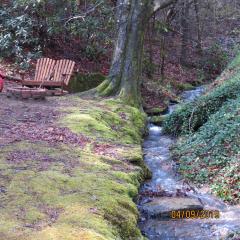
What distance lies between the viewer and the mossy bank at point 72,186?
407 centimetres

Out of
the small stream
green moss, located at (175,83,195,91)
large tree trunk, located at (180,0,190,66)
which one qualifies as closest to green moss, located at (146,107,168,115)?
green moss, located at (175,83,195,91)

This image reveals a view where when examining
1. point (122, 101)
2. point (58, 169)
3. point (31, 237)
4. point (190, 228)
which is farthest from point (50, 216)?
point (122, 101)

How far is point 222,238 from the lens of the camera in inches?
219

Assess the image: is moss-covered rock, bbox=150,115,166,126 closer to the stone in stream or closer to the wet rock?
the wet rock

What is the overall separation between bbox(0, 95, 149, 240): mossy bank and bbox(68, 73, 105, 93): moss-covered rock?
608 cm

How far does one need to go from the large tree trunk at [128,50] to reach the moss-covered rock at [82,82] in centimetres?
254

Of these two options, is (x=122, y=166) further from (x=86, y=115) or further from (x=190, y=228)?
(x=86, y=115)

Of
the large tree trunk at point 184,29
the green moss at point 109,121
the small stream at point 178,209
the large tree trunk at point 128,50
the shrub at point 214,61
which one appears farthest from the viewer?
the shrub at point 214,61

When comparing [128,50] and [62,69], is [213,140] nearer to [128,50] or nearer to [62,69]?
[128,50]

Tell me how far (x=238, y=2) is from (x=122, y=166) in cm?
2327

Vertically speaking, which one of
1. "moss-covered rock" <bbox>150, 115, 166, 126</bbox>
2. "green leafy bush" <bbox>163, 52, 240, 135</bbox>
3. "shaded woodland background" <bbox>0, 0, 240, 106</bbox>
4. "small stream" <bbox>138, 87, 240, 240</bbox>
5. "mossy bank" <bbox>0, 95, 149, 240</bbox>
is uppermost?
"shaded woodland background" <bbox>0, 0, 240, 106</bbox>

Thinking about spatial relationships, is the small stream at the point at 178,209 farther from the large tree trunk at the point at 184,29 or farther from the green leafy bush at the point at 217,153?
the large tree trunk at the point at 184,29

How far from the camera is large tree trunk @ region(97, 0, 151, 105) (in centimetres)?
1238
